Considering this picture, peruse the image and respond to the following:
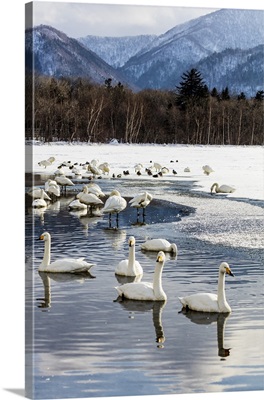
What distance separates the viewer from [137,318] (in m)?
10.8

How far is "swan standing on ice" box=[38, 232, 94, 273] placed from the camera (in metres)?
10.4

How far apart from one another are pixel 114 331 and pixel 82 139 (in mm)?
1954

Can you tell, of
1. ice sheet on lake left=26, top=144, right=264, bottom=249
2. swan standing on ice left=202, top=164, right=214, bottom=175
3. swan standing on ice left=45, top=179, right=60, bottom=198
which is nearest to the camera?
swan standing on ice left=45, top=179, right=60, bottom=198

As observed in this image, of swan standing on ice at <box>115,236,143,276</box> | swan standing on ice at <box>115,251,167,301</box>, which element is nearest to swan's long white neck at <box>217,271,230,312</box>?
swan standing on ice at <box>115,251,167,301</box>

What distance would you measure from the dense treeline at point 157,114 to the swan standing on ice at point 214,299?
1209 millimetres

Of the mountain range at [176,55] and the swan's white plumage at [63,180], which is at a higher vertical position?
the mountain range at [176,55]

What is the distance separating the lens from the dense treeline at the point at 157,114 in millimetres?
11250

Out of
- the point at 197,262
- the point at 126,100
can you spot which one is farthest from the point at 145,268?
the point at 126,100

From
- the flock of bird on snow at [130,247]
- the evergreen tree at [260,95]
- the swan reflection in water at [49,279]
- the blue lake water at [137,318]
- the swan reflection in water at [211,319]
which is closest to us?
the blue lake water at [137,318]

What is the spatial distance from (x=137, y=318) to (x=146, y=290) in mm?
477

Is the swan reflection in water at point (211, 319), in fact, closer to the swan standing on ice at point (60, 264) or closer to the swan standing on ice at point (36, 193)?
the swan standing on ice at point (60, 264)

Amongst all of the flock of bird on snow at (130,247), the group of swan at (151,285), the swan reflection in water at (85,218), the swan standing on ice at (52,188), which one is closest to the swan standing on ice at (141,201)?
the flock of bird on snow at (130,247)

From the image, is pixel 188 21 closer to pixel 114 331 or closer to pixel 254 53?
pixel 254 53

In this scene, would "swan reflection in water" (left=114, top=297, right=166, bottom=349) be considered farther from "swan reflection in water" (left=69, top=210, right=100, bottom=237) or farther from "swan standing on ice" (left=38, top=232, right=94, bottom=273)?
"swan reflection in water" (left=69, top=210, right=100, bottom=237)
